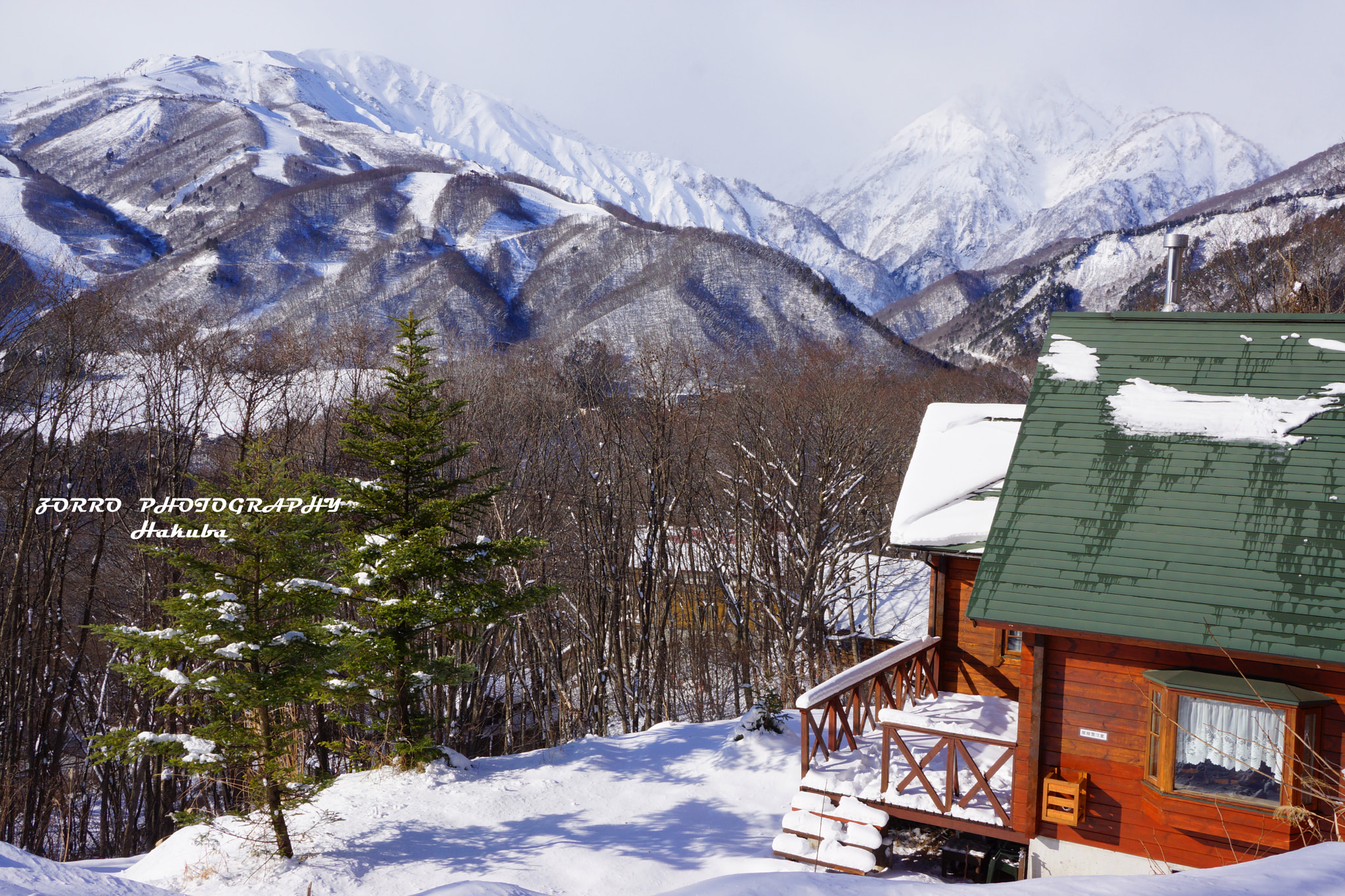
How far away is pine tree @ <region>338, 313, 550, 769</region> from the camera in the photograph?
31.2 ft

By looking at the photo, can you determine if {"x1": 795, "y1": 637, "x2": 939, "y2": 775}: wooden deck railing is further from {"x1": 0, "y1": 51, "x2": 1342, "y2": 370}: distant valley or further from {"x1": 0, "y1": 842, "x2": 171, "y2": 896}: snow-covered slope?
{"x1": 0, "y1": 51, "x2": 1342, "y2": 370}: distant valley

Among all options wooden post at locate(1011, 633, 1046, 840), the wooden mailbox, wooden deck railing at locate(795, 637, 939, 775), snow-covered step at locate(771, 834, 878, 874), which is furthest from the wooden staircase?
the wooden mailbox

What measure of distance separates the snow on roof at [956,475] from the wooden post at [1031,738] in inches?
85.7

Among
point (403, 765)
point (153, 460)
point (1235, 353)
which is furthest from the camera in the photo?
point (153, 460)

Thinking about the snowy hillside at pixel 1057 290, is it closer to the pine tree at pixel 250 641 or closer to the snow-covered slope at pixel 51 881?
the pine tree at pixel 250 641

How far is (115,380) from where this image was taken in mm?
18266

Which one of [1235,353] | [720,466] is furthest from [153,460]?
[1235,353]

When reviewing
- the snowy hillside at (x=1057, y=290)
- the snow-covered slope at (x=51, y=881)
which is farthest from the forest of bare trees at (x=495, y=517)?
the snowy hillside at (x=1057, y=290)

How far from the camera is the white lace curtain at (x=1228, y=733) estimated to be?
662 centimetres

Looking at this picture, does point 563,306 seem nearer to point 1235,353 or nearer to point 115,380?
point 115,380

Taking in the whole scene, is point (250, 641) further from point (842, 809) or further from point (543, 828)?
point (842, 809)

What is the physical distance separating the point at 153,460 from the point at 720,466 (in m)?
16.7

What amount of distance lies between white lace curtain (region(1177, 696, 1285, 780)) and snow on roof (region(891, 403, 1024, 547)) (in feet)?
9.99

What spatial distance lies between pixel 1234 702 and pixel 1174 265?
638cm
